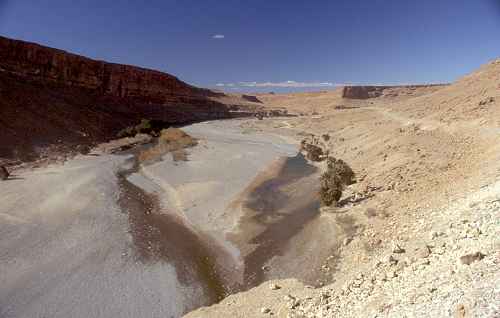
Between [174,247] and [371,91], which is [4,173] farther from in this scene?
[371,91]

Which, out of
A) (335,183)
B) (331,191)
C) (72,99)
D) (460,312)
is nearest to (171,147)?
(72,99)

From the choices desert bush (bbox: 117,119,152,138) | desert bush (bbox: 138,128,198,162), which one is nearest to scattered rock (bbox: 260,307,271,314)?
desert bush (bbox: 138,128,198,162)

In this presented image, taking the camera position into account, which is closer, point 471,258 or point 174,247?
point 471,258

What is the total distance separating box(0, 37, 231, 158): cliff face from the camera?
27.9 m

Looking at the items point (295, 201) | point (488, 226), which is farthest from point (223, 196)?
point (488, 226)

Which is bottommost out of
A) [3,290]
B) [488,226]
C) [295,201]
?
[3,290]

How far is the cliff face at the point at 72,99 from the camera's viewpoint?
27.9m

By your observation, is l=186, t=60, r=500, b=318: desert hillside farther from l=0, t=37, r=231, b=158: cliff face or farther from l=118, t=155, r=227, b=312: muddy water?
l=0, t=37, r=231, b=158: cliff face

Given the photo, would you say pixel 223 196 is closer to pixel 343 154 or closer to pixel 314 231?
pixel 314 231

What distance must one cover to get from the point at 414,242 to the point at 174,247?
774 cm

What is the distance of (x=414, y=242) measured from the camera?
8.70 metres

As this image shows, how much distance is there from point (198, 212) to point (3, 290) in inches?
298

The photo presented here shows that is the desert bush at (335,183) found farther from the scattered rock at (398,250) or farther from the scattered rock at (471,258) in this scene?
the scattered rock at (471,258)

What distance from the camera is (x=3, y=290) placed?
9453 millimetres
